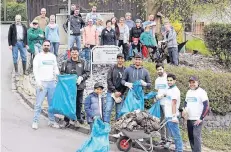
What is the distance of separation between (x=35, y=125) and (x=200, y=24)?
18970mm

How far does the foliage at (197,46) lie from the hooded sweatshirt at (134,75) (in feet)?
38.8

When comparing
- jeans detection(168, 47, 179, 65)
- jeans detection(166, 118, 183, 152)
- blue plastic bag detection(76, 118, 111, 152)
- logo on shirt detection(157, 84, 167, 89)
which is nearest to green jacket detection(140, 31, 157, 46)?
jeans detection(168, 47, 179, 65)

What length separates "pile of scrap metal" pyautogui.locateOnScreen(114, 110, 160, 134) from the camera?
35.2 feet

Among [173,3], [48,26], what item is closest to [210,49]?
[173,3]

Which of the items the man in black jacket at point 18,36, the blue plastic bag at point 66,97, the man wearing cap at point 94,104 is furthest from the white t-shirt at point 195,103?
the man in black jacket at point 18,36

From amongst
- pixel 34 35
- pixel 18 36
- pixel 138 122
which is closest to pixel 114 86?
pixel 138 122

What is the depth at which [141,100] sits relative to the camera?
11930 millimetres

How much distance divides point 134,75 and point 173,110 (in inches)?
56.0

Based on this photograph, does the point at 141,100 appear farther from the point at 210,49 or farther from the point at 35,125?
the point at 210,49

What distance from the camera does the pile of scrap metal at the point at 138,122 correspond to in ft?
35.2

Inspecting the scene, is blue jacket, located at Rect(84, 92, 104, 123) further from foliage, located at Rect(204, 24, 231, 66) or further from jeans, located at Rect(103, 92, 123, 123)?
foliage, located at Rect(204, 24, 231, 66)

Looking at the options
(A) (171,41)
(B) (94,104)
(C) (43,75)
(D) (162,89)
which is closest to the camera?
(B) (94,104)

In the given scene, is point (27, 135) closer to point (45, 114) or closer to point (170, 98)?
point (45, 114)

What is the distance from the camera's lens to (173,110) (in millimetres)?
10914
